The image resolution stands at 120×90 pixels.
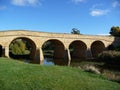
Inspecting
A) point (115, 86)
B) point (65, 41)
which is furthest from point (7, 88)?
point (65, 41)

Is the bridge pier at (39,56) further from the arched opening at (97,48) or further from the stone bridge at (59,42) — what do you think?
the arched opening at (97,48)

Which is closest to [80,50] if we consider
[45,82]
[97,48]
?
[97,48]

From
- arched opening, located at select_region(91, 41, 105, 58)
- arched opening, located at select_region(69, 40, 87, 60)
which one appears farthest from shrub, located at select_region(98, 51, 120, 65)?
arched opening, located at select_region(91, 41, 105, 58)

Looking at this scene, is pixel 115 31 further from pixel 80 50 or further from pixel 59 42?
pixel 59 42

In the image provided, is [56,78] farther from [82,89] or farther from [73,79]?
[82,89]

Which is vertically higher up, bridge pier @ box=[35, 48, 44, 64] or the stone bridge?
the stone bridge

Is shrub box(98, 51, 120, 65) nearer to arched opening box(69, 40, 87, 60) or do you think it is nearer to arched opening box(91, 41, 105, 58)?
arched opening box(69, 40, 87, 60)

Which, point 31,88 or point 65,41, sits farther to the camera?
point 65,41

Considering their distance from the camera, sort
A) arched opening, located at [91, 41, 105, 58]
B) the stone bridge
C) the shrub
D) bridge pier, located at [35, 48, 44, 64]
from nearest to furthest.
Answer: the shrub, the stone bridge, bridge pier, located at [35, 48, 44, 64], arched opening, located at [91, 41, 105, 58]

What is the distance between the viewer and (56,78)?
13781mm

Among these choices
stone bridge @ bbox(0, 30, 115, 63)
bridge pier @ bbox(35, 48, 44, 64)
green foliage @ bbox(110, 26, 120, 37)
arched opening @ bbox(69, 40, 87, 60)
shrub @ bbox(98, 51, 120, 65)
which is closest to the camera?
shrub @ bbox(98, 51, 120, 65)

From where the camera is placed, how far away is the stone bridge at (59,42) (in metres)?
37.7

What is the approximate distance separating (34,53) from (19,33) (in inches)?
199

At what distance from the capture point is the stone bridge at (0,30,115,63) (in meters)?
37.7
